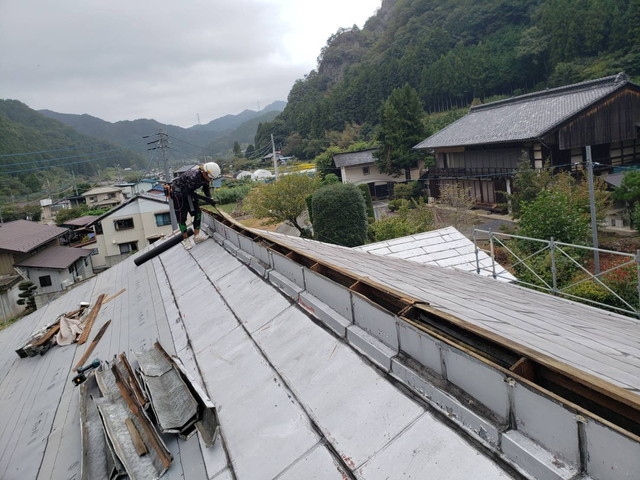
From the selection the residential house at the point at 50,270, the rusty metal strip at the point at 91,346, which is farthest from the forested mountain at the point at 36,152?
the rusty metal strip at the point at 91,346

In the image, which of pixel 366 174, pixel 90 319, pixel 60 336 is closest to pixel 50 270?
pixel 90 319

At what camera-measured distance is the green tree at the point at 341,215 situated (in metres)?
18.1

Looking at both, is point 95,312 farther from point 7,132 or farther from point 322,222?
point 7,132

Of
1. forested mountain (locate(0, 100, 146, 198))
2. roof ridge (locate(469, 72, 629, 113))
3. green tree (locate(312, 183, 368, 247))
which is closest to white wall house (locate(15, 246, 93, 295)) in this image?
green tree (locate(312, 183, 368, 247))

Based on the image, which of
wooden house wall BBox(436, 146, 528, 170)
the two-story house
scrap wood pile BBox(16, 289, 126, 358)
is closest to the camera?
scrap wood pile BBox(16, 289, 126, 358)

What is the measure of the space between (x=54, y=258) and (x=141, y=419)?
2838 centimetres

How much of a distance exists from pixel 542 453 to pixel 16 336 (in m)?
7.27

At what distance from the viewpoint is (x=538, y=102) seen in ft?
89.4

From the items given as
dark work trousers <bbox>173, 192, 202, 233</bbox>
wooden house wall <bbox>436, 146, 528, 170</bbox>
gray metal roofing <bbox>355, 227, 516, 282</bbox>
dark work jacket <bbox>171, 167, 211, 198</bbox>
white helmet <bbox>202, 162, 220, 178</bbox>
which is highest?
white helmet <bbox>202, 162, 220, 178</bbox>

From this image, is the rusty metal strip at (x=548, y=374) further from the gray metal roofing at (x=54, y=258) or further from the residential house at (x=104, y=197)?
the residential house at (x=104, y=197)

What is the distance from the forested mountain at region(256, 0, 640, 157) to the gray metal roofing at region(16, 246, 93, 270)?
1727 inches

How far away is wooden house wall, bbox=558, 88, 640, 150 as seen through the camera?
23.8 meters

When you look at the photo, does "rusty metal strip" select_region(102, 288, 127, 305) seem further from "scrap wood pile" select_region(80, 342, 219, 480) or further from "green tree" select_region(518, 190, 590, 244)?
"green tree" select_region(518, 190, 590, 244)

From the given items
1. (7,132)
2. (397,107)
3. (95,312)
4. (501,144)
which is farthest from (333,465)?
(7,132)
